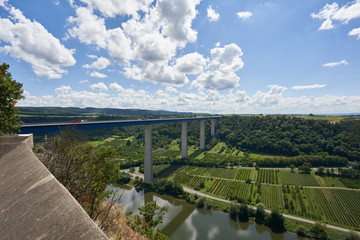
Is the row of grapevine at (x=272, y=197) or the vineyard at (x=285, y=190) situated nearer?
the vineyard at (x=285, y=190)

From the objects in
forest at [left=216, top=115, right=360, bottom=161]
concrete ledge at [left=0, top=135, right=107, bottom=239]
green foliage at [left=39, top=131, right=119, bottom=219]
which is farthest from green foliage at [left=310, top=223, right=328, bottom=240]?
forest at [left=216, top=115, right=360, bottom=161]

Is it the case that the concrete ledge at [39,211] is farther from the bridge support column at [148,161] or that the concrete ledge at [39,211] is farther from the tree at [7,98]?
the bridge support column at [148,161]

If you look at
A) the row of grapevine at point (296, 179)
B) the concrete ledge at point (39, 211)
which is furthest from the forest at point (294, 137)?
the concrete ledge at point (39, 211)

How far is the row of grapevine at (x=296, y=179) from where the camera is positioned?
142 feet

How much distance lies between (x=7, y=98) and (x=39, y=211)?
1264 centimetres

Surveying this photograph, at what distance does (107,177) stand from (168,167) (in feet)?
154

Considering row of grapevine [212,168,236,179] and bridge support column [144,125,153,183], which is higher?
bridge support column [144,125,153,183]

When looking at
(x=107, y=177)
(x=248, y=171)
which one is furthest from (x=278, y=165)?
(x=107, y=177)

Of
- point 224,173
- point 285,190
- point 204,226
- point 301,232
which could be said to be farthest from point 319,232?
point 224,173

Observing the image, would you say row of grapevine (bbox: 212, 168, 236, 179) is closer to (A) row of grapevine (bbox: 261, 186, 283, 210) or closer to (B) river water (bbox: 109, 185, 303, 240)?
(A) row of grapevine (bbox: 261, 186, 283, 210)

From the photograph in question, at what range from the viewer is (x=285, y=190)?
38.9 metres

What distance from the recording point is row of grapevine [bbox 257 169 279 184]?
44.1 m

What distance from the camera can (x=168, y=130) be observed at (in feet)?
354

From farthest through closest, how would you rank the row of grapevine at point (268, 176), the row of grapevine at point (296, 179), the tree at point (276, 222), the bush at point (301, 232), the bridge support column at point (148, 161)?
the row of grapevine at point (268, 176) < the row of grapevine at point (296, 179) < the bridge support column at point (148, 161) < the tree at point (276, 222) < the bush at point (301, 232)
